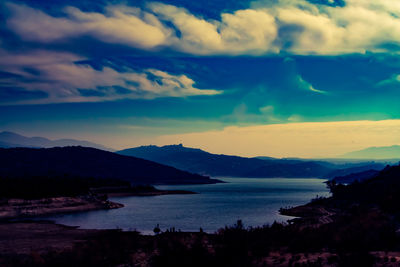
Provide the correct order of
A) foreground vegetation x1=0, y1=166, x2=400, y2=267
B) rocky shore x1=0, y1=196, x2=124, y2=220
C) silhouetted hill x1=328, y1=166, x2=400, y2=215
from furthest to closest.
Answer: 1. silhouetted hill x1=328, y1=166, x2=400, y2=215
2. rocky shore x1=0, y1=196, x2=124, y2=220
3. foreground vegetation x1=0, y1=166, x2=400, y2=267

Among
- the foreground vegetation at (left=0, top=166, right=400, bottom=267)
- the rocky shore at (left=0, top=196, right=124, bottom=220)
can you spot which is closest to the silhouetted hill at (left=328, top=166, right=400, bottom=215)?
the foreground vegetation at (left=0, top=166, right=400, bottom=267)

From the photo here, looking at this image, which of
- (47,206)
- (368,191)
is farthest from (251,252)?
(368,191)

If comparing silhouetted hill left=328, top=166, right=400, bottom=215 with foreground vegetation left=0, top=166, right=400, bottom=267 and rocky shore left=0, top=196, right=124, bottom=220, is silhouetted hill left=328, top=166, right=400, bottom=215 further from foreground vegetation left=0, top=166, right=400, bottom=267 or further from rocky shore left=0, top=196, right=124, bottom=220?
rocky shore left=0, top=196, right=124, bottom=220

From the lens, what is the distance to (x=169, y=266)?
27.7 metres

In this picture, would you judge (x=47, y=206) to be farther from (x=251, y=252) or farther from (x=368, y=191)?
(x=251, y=252)

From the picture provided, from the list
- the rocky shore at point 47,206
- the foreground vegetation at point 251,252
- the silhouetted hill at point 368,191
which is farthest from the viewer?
the silhouetted hill at point 368,191

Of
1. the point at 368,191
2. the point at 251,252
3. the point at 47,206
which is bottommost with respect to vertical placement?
the point at 47,206

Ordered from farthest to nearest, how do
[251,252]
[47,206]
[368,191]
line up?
[368,191]
[47,206]
[251,252]

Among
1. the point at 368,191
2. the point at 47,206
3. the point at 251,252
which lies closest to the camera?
the point at 251,252

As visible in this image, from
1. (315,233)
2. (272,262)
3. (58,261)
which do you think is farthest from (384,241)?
(58,261)

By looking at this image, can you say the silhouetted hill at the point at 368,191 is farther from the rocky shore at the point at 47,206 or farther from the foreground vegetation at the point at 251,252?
the rocky shore at the point at 47,206

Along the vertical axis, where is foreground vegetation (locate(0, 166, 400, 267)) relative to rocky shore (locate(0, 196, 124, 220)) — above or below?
above

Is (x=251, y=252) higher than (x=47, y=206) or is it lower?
higher

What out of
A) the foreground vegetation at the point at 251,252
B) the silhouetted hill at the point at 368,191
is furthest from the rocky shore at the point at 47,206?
the silhouetted hill at the point at 368,191
